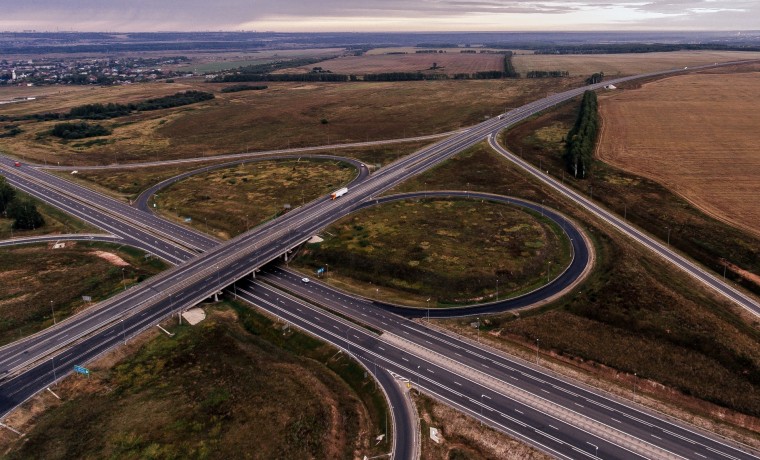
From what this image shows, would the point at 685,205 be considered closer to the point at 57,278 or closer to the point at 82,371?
the point at 82,371

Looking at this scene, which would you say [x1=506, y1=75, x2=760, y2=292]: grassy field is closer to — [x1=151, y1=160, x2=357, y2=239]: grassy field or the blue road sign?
[x1=151, y1=160, x2=357, y2=239]: grassy field

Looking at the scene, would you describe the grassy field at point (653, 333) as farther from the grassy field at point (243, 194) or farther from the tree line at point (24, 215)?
the tree line at point (24, 215)

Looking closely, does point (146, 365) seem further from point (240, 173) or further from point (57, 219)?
point (240, 173)

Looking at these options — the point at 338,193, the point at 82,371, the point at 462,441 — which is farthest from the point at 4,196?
the point at 462,441

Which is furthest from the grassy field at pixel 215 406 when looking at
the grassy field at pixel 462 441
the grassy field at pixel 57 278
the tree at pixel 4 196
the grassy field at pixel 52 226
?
the tree at pixel 4 196

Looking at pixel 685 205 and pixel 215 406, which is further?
pixel 685 205

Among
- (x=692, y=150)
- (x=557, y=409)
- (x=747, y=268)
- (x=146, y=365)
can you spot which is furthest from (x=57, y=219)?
(x=692, y=150)
